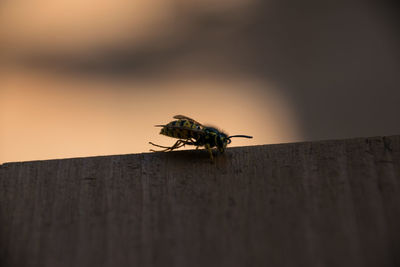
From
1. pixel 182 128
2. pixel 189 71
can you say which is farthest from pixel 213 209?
pixel 189 71

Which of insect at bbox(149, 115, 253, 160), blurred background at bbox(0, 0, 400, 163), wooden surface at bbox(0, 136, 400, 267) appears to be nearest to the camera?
wooden surface at bbox(0, 136, 400, 267)

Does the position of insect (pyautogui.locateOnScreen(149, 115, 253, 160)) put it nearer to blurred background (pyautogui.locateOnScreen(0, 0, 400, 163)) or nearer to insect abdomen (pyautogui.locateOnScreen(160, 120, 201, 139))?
insect abdomen (pyautogui.locateOnScreen(160, 120, 201, 139))

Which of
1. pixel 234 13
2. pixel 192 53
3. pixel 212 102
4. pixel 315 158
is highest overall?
pixel 234 13

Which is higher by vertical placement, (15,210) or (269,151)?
(269,151)

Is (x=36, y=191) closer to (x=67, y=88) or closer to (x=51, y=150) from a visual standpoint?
(x=51, y=150)

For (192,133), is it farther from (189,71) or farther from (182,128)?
(189,71)

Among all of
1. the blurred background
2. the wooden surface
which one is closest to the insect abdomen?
the wooden surface

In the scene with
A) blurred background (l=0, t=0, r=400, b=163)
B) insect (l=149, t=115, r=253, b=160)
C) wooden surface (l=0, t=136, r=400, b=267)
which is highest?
blurred background (l=0, t=0, r=400, b=163)

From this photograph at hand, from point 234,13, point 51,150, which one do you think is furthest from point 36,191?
point 234,13
